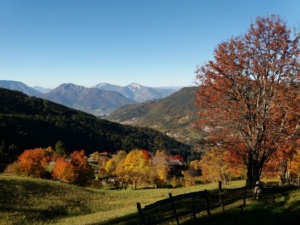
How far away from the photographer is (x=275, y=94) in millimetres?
22062

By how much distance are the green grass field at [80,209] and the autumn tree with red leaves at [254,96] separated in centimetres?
407

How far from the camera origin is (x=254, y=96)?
2359 cm

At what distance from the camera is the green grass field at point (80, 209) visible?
733 inches

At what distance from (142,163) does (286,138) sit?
309 ft

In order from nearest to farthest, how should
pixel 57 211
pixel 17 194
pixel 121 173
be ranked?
pixel 57 211 → pixel 17 194 → pixel 121 173

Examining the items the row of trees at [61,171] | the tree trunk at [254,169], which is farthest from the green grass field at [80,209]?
the row of trees at [61,171]

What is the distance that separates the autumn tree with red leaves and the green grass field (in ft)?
13.3

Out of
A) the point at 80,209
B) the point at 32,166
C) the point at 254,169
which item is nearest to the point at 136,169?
the point at 32,166

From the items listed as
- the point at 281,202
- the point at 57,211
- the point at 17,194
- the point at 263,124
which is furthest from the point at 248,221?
the point at 17,194

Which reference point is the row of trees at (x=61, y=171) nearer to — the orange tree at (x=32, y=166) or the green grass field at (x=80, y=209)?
the orange tree at (x=32, y=166)

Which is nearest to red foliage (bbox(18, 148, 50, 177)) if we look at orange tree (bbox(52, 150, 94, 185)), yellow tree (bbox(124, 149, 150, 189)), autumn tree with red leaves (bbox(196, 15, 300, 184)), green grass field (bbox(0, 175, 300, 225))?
orange tree (bbox(52, 150, 94, 185))

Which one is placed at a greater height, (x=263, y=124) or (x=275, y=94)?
(x=275, y=94)

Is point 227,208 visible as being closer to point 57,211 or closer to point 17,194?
point 57,211

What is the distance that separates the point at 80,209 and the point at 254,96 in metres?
27.9
